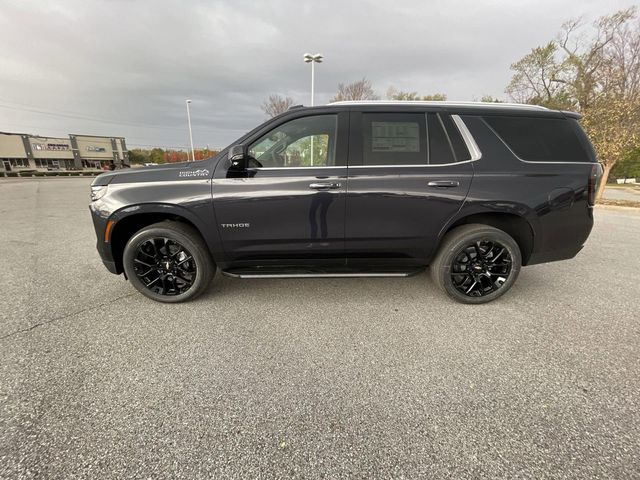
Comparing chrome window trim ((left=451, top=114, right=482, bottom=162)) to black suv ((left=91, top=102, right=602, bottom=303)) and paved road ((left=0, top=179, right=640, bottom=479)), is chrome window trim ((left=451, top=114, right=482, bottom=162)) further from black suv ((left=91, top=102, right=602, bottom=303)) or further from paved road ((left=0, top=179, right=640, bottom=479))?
paved road ((left=0, top=179, right=640, bottom=479))

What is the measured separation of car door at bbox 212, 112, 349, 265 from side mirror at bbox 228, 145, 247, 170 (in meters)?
0.07

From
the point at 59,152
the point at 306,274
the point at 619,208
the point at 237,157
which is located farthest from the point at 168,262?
the point at 59,152

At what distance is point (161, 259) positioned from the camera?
3033mm

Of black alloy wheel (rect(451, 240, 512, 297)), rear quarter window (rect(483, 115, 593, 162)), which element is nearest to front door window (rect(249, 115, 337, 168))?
rear quarter window (rect(483, 115, 593, 162))

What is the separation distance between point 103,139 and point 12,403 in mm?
76133

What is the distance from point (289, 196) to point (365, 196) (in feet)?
2.44

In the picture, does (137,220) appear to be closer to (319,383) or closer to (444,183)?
(319,383)

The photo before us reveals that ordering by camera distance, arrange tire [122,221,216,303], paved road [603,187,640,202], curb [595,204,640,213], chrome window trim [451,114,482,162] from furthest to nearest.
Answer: paved road [603,187,640,202]
curb [595,204,640,213]
tire [122,221,216,303]
chrome window trim [451,114,482,162]

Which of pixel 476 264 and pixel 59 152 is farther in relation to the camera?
pixel 59 152

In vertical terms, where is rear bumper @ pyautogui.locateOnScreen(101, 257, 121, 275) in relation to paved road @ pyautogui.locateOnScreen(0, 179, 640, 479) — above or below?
above

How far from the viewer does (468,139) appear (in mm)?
2844

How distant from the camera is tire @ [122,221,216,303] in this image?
A: 292cm

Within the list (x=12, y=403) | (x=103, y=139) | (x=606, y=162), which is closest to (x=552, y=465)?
(x=12, y=403)

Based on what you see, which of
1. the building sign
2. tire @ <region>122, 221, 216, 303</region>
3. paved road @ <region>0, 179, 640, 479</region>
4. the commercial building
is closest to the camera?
paved road @ <region>0, 179, 640, 479</region>
